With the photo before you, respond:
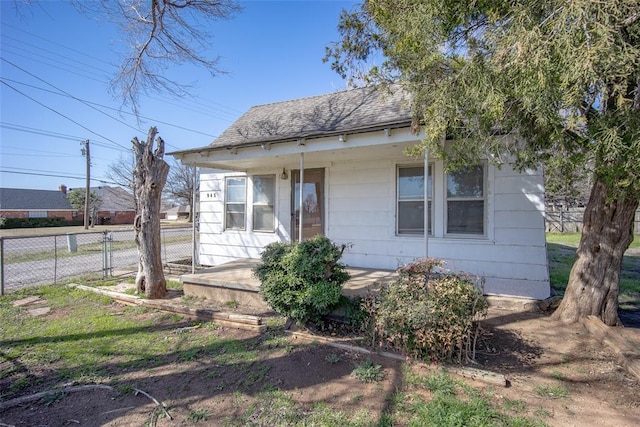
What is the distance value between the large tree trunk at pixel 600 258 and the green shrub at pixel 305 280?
314 centimetres

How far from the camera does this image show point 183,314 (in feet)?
17.2

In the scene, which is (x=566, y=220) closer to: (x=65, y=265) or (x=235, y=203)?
(x=235, y=203)

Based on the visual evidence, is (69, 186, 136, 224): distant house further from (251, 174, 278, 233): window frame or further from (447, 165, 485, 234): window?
(447, 165, 485, 234): window

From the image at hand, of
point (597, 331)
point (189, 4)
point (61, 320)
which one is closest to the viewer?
point (597, 331)

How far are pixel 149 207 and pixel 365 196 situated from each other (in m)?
4.18

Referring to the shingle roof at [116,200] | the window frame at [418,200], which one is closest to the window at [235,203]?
the window frame at [418,200]

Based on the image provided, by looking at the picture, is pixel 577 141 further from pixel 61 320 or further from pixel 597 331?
pixel 61 320

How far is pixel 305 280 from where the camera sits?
4.01m

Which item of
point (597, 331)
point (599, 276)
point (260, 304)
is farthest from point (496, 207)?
point (260, 304)

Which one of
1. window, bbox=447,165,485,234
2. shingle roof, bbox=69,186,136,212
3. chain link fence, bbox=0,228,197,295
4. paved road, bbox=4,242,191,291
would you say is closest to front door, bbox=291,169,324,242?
chain link fence, bbox=0,228,197,295

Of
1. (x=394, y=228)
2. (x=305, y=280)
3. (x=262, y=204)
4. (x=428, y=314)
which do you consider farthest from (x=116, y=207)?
(x=428, y=314)

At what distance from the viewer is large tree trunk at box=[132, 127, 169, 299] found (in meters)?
5.96

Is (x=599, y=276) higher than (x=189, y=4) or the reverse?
the reverse

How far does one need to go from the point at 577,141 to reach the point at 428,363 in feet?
8.70
